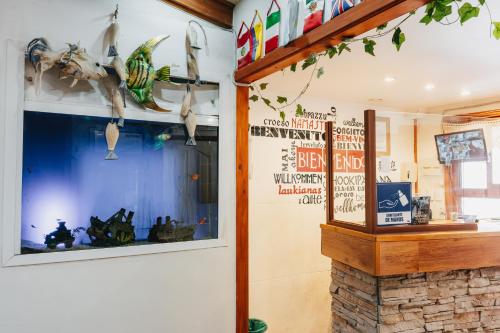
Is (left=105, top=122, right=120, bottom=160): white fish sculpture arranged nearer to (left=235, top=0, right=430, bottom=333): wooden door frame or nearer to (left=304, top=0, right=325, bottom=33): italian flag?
(left=235, top=0, right=430, bottom=333): wooden door frame

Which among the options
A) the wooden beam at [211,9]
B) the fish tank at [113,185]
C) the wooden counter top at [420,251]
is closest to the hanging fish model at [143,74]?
the fish tank at [113,185]

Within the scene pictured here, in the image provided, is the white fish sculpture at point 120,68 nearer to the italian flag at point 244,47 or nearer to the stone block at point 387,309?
the italian flag at point 244,47

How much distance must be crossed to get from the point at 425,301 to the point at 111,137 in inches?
85.7

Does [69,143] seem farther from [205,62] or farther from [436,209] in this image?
[436,209]

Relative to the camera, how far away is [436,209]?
2.54 metres

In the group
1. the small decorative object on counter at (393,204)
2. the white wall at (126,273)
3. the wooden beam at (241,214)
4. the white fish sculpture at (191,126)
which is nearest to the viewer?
the white wall at (126,273)

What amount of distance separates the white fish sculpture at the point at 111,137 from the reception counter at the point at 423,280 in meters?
1.61

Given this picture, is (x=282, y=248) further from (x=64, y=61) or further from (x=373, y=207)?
(x=64, y=61)

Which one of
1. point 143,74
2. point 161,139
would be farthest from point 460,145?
point 143,74

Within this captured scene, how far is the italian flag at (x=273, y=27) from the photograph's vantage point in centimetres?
175

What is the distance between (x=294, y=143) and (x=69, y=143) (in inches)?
85.7

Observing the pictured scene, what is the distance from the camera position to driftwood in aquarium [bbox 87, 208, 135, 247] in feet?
5.94

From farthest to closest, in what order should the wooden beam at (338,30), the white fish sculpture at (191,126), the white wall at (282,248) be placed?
the white wall at (282,248) < the white fish sculpture at (191,126) < the wooden beam at (338,30)

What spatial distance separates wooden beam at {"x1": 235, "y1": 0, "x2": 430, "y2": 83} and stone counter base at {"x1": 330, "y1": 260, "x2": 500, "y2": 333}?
1497 millimetres
